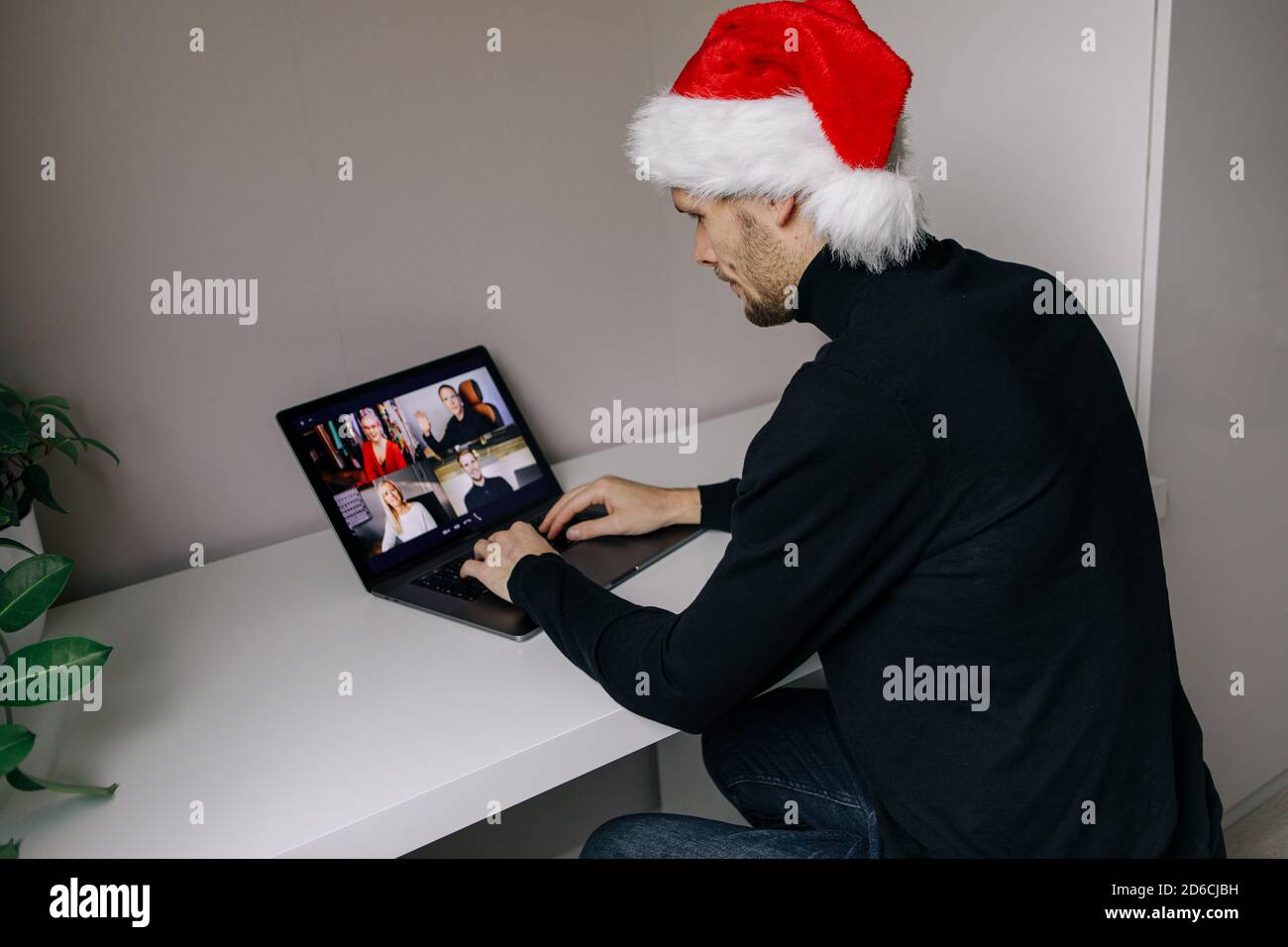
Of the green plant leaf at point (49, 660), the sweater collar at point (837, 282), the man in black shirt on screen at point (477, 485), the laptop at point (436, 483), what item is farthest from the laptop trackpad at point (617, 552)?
the green plant leaf at point (49, 660)

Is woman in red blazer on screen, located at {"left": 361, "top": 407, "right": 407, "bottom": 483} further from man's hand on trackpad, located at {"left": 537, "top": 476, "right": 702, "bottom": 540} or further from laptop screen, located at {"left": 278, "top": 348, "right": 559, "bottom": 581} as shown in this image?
man's hand on trackpad, located at {"left": 537, "top": 476, "right": 702, "bottom": 540}

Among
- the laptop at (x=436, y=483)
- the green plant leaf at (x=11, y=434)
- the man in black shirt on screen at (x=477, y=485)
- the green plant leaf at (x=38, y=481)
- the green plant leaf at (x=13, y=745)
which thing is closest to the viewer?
the green plant leaf at (x=13, y=745)

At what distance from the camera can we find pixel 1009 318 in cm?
94

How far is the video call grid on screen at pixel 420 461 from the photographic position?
1.36 metres

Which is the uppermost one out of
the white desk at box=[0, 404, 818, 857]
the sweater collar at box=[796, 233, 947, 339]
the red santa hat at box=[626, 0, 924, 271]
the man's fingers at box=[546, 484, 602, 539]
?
the red santa hat at box=[626, 0, 924, 271]

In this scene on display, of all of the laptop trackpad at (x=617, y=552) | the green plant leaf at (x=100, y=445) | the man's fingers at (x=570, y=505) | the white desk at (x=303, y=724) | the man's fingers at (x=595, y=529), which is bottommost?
the white desk at (x=303, y=724)

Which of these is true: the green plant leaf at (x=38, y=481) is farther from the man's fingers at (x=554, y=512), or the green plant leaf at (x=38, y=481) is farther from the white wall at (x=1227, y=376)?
the white wall at (x=1227, y=376)

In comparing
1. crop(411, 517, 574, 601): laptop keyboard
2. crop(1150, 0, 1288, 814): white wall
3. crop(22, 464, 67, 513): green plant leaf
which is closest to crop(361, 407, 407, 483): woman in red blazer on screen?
crop(411, 517, 574, 601): laptop keyboard

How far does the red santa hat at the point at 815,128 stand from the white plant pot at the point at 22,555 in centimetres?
78

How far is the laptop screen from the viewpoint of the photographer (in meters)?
1.35

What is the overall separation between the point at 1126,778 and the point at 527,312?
1.07 m

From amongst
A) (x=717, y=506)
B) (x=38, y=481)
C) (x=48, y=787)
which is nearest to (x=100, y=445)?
(x=38, y=481)

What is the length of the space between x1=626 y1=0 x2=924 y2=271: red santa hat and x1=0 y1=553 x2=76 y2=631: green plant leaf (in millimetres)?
674
